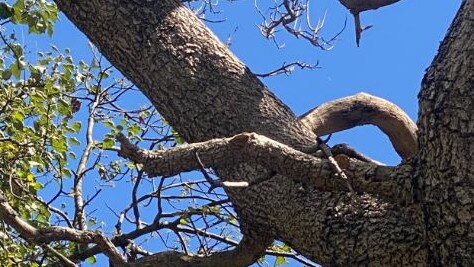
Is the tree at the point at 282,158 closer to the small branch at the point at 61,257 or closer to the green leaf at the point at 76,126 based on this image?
the small branch at the point at 61,257

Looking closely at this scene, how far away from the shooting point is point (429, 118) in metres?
1.71

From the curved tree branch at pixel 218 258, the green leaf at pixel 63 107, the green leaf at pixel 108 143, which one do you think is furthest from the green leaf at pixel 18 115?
the curved tree branch at pixel 218 258

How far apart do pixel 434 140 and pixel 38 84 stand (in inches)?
93.2

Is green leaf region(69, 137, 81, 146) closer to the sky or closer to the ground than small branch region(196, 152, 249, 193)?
closer to the sky

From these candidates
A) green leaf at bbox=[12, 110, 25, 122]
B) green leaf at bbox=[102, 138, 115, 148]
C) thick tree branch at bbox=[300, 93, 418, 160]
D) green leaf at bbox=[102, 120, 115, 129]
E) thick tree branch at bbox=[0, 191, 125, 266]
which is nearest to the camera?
thick tree branch at bbox=[0, 191, 125, 266]

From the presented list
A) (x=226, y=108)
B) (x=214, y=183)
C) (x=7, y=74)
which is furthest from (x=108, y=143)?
(x=214, y=183)

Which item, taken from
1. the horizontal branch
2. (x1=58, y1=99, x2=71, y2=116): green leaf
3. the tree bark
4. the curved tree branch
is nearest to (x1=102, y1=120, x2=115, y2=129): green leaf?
(x1=58, y1=99, x2=71, y2=116): green leaf

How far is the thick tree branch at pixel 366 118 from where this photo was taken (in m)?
2.95

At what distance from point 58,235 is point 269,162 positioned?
101cm

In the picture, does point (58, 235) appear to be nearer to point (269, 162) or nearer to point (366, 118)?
point (269, 162)

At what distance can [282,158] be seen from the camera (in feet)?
6.01

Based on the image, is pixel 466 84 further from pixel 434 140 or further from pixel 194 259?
pixel 194 259

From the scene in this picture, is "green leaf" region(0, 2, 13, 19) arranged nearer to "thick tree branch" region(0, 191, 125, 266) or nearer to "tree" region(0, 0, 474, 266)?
"tree" region(0, 0, 474, 266)

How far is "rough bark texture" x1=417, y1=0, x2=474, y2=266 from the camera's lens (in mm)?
1644
